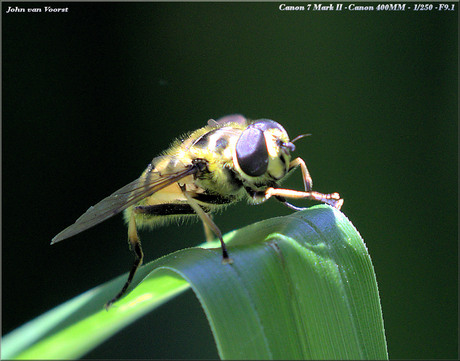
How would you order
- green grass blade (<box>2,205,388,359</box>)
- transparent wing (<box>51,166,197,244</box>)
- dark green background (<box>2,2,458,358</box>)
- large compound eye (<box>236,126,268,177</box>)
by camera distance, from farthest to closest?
dark green background (<box>2,2,458,358</box>) → large compound eye (<box>236,126,268,177</box>) → transparent wing (<box>51,166,197,244</box>) → green grass blade (<box>2,205,388,359</box>)

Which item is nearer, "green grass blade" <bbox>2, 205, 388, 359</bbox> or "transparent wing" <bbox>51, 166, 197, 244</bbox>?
"green grass blade" <bbox>2, 205, 388, 359</bbox>

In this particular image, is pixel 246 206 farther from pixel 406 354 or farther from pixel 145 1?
pixel 145 1

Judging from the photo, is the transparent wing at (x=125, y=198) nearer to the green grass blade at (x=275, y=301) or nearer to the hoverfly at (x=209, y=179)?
the hoverfly at (x=209, y=179)

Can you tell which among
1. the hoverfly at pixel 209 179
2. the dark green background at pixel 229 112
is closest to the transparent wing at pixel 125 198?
the hoverfly at pixel 209 179

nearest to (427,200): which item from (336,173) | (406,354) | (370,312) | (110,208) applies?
(336,173)

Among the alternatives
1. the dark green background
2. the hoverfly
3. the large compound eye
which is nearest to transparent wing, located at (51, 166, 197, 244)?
the hoverfly

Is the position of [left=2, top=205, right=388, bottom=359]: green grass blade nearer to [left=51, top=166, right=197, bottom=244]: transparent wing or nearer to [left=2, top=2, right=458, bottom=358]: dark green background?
[left=51, top=166, right=197, bottom=244]: transparent wing
